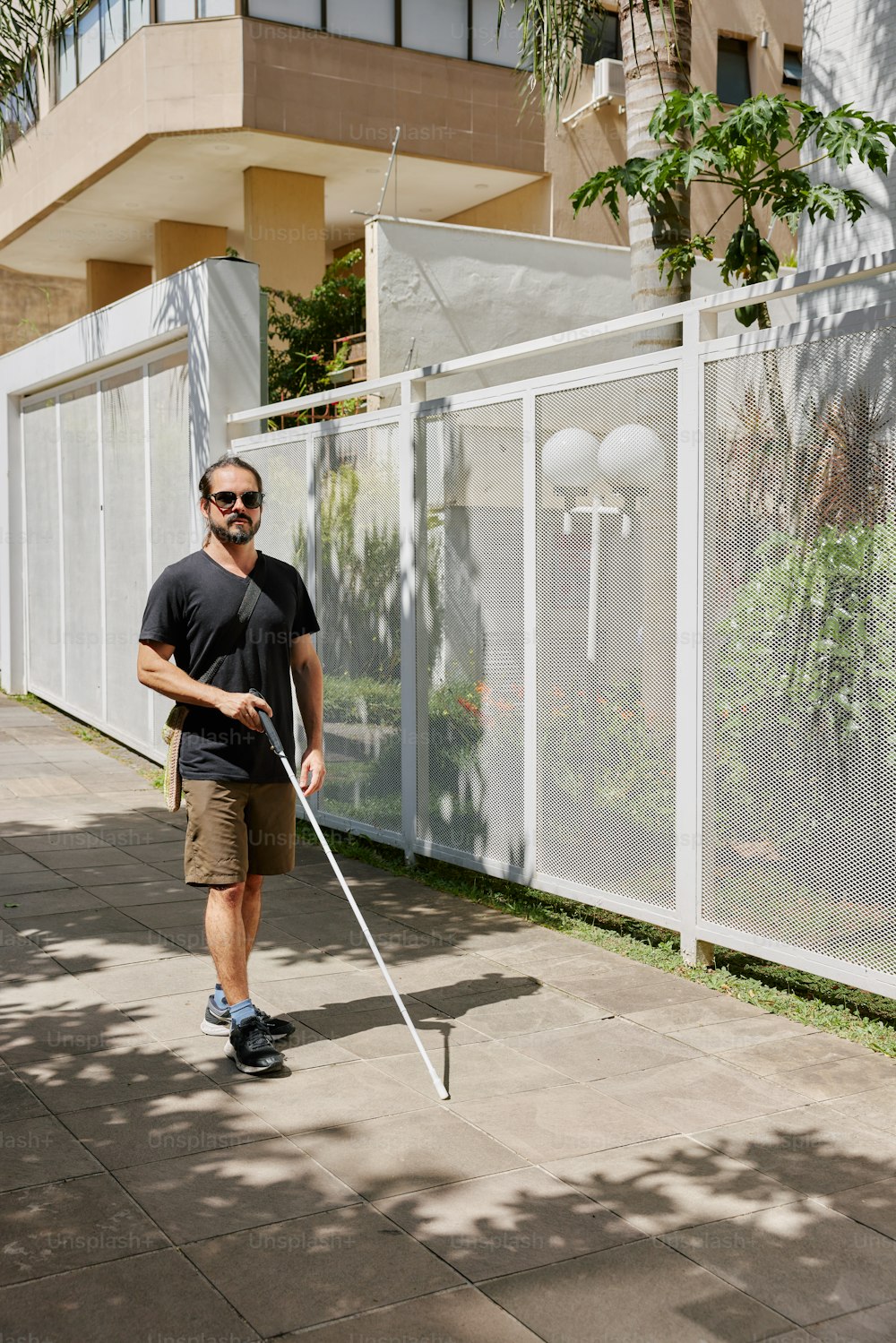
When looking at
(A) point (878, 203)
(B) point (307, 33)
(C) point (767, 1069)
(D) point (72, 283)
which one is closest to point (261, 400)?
(A) point (878, 203)

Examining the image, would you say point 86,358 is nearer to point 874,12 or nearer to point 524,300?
point 524,300

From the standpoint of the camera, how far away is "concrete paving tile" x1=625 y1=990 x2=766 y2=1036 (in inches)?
216

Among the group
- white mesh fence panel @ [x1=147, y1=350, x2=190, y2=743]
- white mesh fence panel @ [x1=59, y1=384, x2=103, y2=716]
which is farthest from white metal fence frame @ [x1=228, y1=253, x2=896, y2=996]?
white mesh fence panel @ [x1=59, y1=384, x2=103, y2=716]

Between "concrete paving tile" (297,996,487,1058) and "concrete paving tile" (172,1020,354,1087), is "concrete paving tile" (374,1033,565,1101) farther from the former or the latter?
"concrete paving tile" (172,1020,354,1087)

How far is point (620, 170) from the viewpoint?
24.9 feet

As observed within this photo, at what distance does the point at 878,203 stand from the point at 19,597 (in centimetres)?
1123

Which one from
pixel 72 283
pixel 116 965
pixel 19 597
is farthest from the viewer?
pixel 72 283

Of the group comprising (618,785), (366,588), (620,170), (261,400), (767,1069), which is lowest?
(767,1069)

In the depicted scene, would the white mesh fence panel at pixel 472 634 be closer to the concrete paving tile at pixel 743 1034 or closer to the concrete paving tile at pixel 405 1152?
the concrete paving tile at pixel 743 1034

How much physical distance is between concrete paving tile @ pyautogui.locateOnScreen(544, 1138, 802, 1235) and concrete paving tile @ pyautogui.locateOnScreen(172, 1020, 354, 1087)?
1173 millimetres

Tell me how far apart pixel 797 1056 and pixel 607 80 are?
20940mm

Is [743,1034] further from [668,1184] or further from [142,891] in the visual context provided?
[142,891]

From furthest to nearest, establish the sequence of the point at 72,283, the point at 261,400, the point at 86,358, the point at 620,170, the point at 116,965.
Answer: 1. the point at 72,283
2. the point at 86,358
3. the point at 261,400
4. the point at 620,170
5. the point at 116,965

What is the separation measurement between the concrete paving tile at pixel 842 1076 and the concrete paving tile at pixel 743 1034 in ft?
0.79
